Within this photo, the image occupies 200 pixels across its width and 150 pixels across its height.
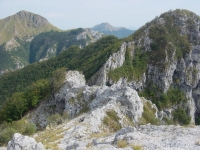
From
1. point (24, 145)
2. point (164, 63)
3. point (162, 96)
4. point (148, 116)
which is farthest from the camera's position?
point (164, 63)

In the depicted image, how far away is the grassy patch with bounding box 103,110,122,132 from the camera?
4744 centimetres

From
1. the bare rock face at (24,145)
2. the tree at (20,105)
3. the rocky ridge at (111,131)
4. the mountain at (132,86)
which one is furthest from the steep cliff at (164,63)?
the bare rock face at (24,145)

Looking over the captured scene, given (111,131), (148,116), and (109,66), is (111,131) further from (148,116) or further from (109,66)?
(109,66)

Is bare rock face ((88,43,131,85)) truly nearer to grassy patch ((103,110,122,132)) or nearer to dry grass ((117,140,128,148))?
grassy patch ((103,110,122,132))

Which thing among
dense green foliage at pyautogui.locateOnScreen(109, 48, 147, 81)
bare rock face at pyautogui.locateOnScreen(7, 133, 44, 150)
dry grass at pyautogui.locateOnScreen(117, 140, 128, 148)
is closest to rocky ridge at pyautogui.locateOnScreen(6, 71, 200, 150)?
dry grass at pyautogui.locateOnScreen(117, 140, 128, 148)

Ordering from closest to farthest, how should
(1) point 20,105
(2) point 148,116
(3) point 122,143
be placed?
(3) point 122,143, (2) point 148,116, (1) point 20,105

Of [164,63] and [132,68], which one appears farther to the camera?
[164,63]

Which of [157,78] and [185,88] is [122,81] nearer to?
[157,78]

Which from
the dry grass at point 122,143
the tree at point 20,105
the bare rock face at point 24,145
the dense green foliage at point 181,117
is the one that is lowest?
the dense green foliage at point 181,117

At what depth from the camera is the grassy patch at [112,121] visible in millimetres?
47438

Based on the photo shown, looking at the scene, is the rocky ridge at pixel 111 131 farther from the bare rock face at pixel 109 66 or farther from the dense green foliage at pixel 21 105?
the bare rock face at pixel 109 66

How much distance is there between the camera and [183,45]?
169125 millimetres

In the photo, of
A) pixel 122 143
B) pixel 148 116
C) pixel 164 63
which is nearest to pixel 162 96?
pixel 164 63

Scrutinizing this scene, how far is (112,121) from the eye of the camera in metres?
49.2
